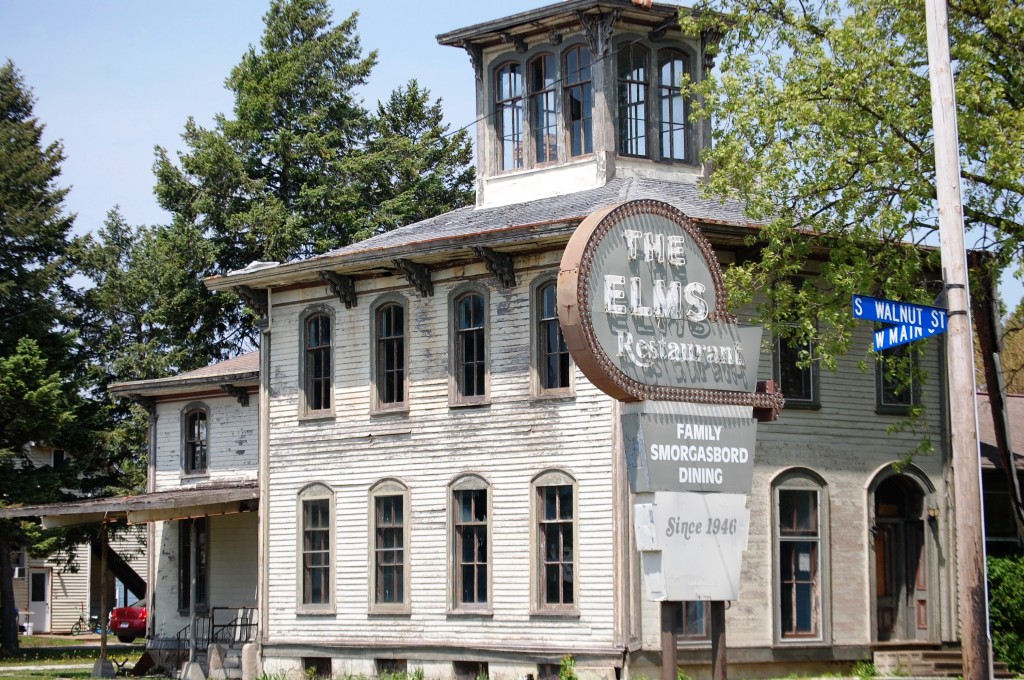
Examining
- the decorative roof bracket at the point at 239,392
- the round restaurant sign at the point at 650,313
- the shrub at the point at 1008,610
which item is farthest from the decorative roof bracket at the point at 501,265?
the shrub at the point at 1008,610

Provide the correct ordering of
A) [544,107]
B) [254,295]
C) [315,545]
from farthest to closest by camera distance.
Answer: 1. [254,295]
2. [544,107]
3. [315,545]

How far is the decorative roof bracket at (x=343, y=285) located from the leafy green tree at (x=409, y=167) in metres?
18.6

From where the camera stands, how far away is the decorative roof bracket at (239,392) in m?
34.2

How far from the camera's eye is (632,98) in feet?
97.9

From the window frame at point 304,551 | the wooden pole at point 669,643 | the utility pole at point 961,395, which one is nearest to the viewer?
the utility pole at point 961,395

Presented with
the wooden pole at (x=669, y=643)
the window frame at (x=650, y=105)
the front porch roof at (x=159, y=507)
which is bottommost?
the wooden pole at (x=669, y=643)

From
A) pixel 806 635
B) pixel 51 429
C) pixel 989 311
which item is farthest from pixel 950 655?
pixel 51 429

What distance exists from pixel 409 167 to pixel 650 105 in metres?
21.8

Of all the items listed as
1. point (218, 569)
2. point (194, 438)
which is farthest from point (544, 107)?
point (218, 569)

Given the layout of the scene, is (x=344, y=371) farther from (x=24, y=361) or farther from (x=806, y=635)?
(x=24, y=361)

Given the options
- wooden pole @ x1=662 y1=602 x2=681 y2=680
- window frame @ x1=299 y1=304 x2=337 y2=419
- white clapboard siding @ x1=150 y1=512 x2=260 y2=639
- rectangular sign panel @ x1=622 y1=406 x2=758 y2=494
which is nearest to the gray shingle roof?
window frame @ x1=299 y1=304 x2=337 y2=419

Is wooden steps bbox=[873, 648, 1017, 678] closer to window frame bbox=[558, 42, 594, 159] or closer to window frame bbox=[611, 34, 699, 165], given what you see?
window frame bbox=[611, 34, 699, 165]

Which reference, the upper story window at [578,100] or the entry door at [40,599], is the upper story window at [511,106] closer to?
the upper story window at [578,100]

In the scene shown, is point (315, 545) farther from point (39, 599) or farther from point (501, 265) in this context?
point (39, 599)
